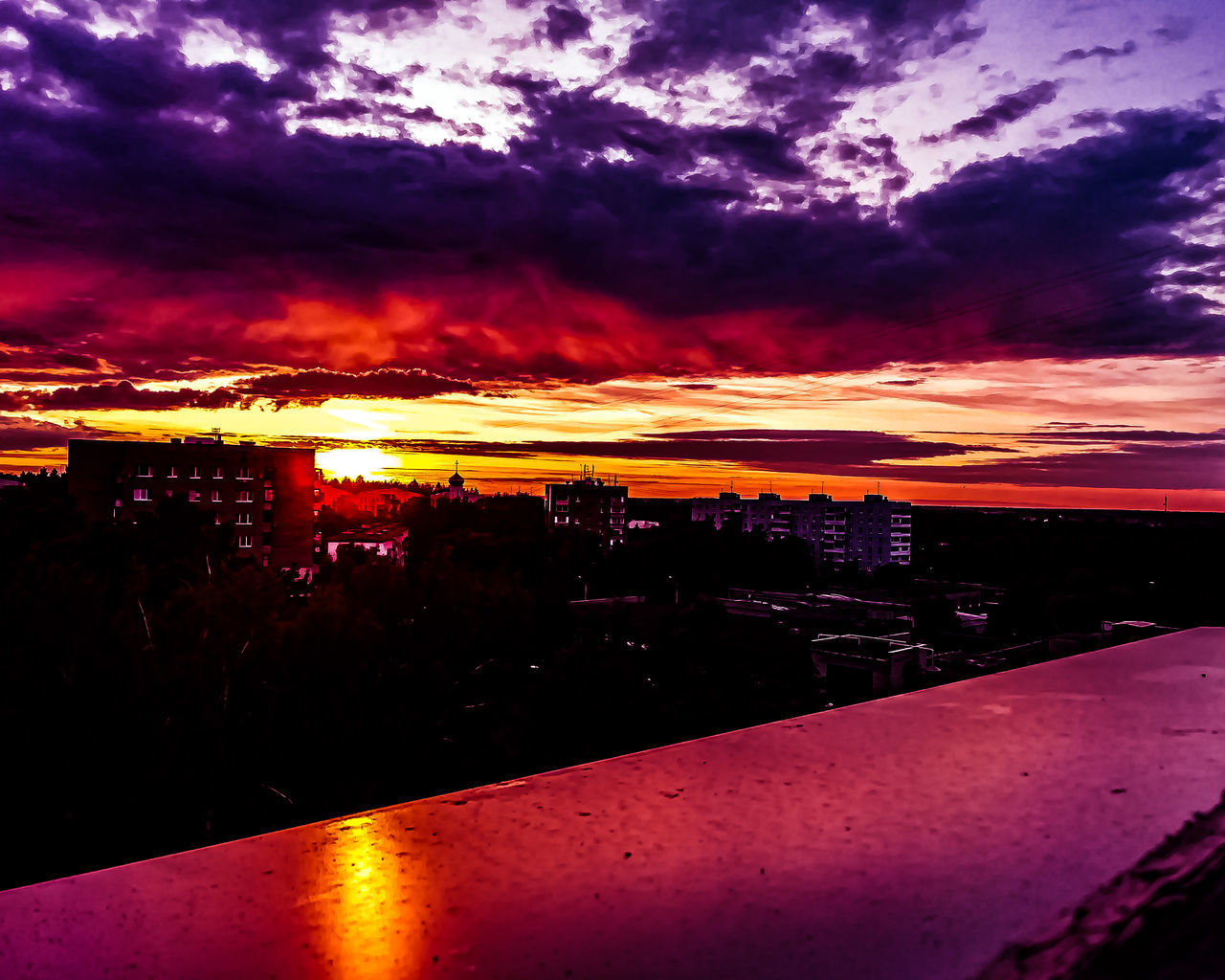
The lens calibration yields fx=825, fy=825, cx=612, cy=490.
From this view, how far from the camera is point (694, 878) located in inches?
27.0

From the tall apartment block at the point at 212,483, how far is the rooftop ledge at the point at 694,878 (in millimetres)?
30580

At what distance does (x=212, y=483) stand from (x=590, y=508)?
38.5 metres

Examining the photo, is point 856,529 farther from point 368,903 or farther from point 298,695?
point 368,903

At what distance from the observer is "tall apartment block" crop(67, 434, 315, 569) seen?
29.9m

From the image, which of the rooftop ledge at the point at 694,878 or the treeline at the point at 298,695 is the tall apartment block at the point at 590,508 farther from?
the rooftop ledge at the point at 694,878

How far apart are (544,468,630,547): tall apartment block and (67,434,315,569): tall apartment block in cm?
3400

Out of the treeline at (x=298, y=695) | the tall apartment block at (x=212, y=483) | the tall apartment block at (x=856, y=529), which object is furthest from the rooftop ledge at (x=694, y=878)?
the tall apartment block at (x=856, y=529)

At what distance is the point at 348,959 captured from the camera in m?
0.59

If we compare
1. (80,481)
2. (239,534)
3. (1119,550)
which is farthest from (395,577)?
(1119,550)

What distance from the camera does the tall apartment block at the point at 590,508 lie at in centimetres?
6650

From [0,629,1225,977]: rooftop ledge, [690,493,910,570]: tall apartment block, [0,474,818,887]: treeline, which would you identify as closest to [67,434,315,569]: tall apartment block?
[0,474,818,887]: treeline

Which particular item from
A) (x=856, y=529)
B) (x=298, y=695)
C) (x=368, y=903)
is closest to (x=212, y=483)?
(x=298, y=695)

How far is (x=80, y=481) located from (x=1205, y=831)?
35.2 meters

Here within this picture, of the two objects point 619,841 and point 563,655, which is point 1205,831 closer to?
point 619,841
